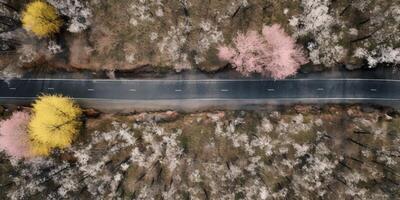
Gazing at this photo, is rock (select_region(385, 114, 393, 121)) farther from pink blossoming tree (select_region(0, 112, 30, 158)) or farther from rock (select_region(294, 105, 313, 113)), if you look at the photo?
pink blossoming tree (select_region(0, 112, 30, 158))

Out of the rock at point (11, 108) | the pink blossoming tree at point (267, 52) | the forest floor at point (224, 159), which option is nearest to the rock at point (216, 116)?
the forest floor at point (224, 159)

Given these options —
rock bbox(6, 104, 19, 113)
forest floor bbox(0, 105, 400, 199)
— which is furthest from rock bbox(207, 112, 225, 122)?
rock bbox(6, 104, 19, 113)

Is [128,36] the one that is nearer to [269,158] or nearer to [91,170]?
[91,170]

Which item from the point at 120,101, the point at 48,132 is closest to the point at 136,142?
the point at 120,101

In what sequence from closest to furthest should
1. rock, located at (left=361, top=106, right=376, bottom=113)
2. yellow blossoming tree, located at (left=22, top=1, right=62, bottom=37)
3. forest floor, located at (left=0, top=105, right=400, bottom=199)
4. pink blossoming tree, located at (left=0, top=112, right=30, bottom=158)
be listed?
1. yellow blossoming tree, located at (left=22, top=1, right=62, bottom=37)
2. pink blossoming tree, located at (left=0, top=112, right=30, bottom=158)
3. forest floor, located at (left=0, top=105, right=400, bottom=199)
4. rock, located at (left=361, top=106, right=376, bottom=113)

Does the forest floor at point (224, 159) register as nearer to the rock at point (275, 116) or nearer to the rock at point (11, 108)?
the rock at point (275, 116)

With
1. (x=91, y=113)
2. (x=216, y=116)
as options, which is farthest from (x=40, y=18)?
(x=216, y=116)
